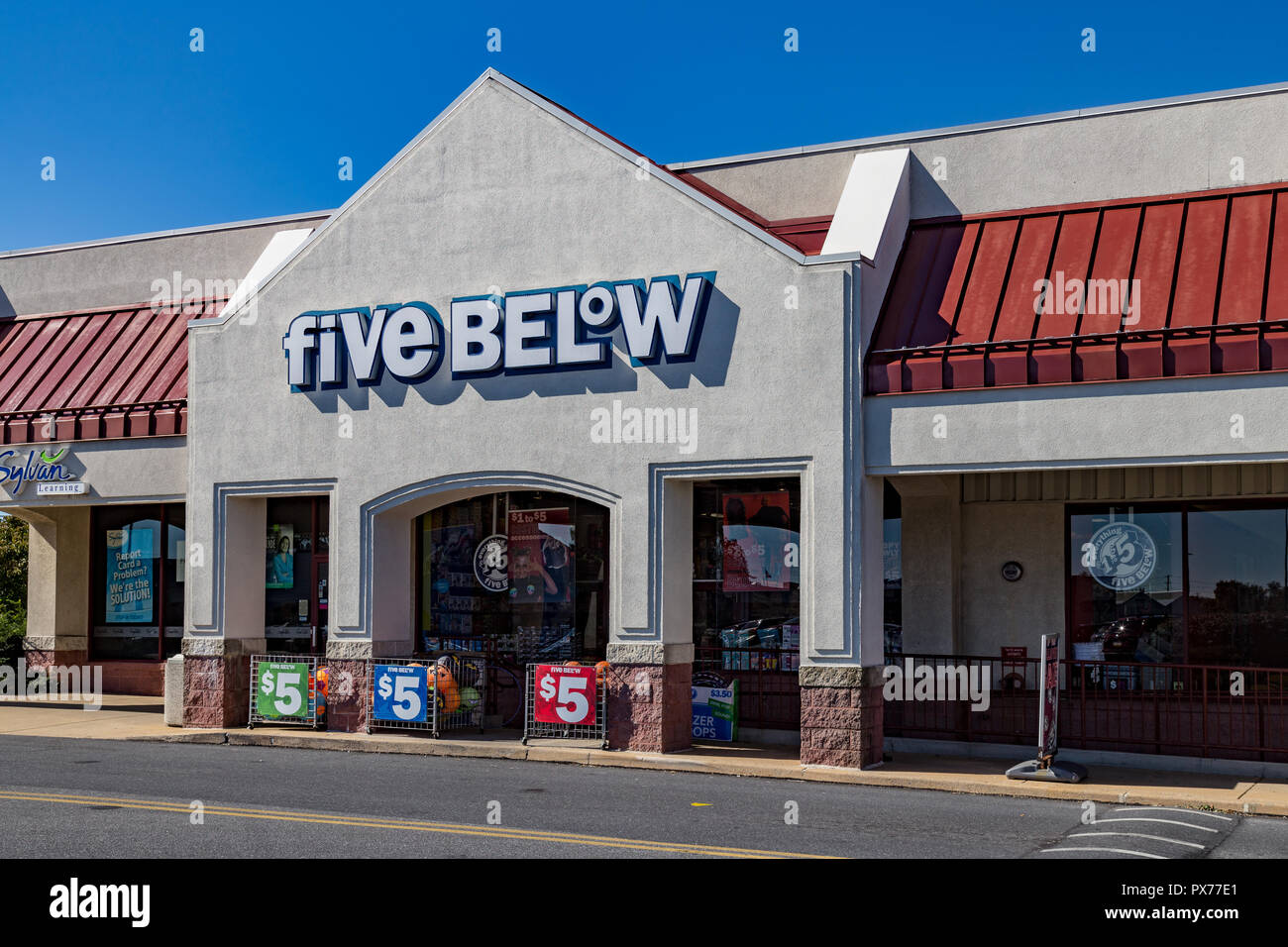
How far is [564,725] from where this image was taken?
17.6 meters

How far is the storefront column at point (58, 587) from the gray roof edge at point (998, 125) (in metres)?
13.3

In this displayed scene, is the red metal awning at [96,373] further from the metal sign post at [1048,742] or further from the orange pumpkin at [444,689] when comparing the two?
the metal sign post at [1048,742]

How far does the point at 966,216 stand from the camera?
18.5m

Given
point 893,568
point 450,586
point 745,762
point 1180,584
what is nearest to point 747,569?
point 893,568

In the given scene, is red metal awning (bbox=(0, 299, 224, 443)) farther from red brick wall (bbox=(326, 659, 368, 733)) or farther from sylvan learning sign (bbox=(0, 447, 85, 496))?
red brick wall (bbox=(326, 659, 368, 733))

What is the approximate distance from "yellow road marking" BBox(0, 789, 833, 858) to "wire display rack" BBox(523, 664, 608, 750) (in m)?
5.55

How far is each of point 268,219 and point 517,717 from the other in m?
10.2

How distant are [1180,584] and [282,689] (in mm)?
12810

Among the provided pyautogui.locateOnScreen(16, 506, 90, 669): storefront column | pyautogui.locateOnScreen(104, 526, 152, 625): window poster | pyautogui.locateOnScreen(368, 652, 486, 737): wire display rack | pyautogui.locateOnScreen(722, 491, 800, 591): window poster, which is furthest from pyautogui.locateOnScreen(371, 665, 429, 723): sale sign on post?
pyautogui.locateOnScreen(16, 506, 90, 669): storefront column

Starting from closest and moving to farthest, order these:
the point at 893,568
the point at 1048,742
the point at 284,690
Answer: the point at 1048,742, the point at 284,690, the point at 893,568

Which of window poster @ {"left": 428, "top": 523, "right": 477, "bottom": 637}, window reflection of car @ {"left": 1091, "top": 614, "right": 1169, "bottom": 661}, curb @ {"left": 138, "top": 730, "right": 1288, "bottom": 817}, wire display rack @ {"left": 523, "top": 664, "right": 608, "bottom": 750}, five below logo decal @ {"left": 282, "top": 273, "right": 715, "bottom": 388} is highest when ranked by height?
five below logo decal @ {"left": 282, "top": 273, "right": 715, "bottom": 388}

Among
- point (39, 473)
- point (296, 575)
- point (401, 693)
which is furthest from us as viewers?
point (296, 575)

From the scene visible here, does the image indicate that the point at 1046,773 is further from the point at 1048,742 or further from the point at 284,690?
the point at 284,690

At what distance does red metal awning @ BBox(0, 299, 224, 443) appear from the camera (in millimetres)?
21562
